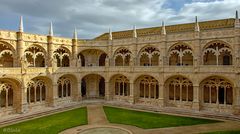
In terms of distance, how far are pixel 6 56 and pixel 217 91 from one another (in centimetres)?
3146

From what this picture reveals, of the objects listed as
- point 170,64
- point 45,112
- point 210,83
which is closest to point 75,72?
point 45,112

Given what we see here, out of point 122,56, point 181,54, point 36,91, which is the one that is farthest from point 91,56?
point 181,54

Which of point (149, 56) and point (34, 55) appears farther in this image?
point (149, 56)

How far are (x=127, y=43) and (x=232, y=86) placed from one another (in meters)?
18.0

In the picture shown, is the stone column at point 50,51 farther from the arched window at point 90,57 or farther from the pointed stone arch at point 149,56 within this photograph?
the pointed stone arch at point 149,56

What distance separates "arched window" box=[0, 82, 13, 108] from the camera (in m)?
28.5

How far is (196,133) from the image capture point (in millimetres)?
21188

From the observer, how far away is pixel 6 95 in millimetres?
28609

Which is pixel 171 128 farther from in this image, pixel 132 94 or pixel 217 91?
pixel 132 94

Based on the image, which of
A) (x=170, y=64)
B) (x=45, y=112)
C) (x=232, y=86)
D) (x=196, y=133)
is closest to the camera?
(x=196, y=133)

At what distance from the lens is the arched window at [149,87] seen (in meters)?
35.4

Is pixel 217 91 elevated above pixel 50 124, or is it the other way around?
pixel 217 91

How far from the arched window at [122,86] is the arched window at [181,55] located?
8781mm

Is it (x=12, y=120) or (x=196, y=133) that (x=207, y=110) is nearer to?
(x=196, y=133)
